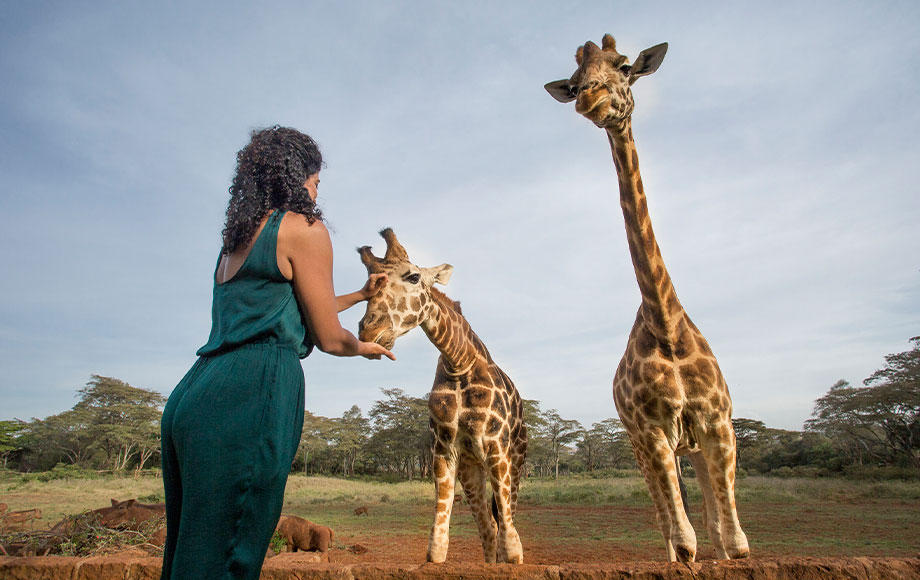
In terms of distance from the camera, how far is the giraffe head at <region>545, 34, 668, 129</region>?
3.43 m

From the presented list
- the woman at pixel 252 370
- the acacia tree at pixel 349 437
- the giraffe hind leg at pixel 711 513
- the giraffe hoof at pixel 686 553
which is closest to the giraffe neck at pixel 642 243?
the giraffe hind leg at pixel 711 513

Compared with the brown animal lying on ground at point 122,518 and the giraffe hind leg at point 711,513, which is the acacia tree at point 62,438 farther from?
the giraffe hind leg at point 711,513

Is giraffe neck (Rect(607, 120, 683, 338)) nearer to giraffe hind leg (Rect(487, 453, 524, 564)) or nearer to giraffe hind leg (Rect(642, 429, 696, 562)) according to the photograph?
giraffe hind leg (Rect(642, 429, 696, 562))

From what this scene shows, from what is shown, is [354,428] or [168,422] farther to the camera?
[354,428]

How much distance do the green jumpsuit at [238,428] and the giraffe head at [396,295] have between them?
2.14m

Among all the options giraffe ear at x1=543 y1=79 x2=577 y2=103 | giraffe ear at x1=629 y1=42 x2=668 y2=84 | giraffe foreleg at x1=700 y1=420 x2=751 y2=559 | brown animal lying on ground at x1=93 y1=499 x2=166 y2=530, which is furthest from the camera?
brown animal lying on ground at x1=93 y1=499 x2=166 y2=530

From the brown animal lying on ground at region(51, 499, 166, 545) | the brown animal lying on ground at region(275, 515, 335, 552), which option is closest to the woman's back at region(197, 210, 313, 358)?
the brown animal lying on ground at region(51, 499, 166, 545)

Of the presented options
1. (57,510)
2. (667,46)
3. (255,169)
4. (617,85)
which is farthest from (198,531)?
(57,510)

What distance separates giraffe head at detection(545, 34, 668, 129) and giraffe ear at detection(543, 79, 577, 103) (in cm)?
24

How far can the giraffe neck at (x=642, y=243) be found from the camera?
3.83m

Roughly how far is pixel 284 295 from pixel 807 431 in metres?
41.5

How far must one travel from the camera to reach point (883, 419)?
2761 cm

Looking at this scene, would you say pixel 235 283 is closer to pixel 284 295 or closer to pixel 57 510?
pixel 284 295

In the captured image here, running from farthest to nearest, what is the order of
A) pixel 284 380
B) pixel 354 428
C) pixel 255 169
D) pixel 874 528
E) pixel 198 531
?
pixel 354 428 → pixel 874 528 → pixel 255 169 → pixel 284 380 → pixel 198 531
